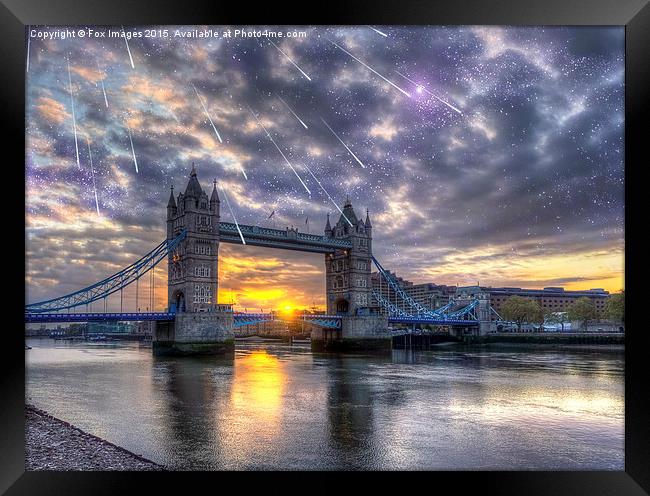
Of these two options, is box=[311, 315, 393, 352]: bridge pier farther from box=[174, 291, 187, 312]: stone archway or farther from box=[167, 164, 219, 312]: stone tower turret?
box=[174, 291, 187, 312]: stone archway

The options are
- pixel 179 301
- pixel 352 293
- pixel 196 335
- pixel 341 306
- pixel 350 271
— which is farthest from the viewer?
pixel 341 306

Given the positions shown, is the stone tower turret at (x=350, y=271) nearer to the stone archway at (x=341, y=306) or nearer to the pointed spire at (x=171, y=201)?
the stone archway at (x=341, y=306)

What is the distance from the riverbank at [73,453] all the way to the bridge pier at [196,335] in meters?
25.5

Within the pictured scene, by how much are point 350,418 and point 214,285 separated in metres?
30.0

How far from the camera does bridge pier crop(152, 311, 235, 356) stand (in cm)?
3706

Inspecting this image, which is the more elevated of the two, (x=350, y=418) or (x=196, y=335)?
(x=350, y=418)

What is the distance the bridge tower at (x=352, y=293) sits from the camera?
51594mm

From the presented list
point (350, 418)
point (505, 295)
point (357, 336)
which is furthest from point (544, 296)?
point (350, 418)

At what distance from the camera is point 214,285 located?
1667 inches

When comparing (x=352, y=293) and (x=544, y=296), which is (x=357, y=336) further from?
(x=544, y=296)

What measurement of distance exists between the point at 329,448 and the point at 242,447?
1.62 meters

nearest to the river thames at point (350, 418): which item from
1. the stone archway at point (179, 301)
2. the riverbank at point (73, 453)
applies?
the riverbank at point (73, 453)
